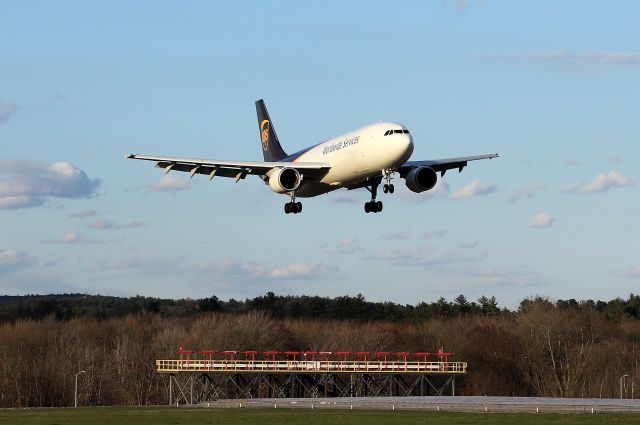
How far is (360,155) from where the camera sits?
3248 inches

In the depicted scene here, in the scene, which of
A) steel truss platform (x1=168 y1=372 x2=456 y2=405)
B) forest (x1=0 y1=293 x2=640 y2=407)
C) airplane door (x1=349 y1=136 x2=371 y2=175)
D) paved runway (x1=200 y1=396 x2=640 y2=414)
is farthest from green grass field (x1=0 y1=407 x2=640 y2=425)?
forest (x1=0 y1=293 x2=640 y2=407)

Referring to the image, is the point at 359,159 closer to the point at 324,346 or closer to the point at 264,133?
the point at 264,133

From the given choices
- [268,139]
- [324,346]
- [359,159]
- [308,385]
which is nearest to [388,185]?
[359,159]

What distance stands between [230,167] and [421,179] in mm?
13385

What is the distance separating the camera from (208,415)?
296 ft

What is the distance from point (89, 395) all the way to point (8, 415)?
6022 centimetres

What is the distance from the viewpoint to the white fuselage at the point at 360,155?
81000 mm

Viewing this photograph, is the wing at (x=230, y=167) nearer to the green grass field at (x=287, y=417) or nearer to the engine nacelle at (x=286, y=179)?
the engine nacelle at (x=286, y=179)

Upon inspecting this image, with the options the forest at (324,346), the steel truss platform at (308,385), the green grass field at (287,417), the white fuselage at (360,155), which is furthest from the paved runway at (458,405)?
the forest at (324,346)

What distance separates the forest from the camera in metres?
157

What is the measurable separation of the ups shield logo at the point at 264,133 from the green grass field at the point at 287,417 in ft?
79.8

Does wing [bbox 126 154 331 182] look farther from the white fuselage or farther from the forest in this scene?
the forest

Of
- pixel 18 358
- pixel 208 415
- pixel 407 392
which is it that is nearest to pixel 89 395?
pixel 18 358

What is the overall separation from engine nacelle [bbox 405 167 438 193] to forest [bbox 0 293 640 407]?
6690 centimetres
